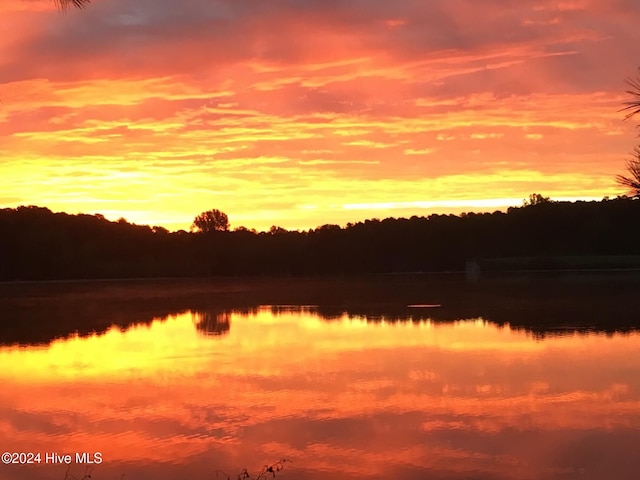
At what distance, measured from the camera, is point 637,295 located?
109 feet

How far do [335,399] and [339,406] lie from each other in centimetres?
53

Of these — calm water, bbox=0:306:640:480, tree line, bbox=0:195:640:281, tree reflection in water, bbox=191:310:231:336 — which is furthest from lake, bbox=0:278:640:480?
tree line, bbox=0:195:640:281

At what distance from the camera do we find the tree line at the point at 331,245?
3022 inches

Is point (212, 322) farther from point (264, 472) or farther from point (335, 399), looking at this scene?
point (264, 472)

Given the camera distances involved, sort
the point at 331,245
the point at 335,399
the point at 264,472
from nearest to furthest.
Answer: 1. the point at 264,472
2. the point at 335,399
3. the point at 331,245

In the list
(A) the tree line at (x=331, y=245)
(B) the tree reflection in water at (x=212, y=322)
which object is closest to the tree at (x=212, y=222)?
(A) the tree line at (x=331, y=245)

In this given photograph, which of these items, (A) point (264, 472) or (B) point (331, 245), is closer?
(A) point (264, 472)

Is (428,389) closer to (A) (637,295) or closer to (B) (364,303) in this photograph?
(B) (364,303)

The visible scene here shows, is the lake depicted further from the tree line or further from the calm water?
the tree line

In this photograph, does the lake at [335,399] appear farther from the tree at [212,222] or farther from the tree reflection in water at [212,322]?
the tree at [212,222]

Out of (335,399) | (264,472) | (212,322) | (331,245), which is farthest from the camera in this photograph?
(331,245)

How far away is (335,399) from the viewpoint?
12000mm

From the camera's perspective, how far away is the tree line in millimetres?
76750

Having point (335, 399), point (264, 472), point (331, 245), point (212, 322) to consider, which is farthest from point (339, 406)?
point (331, 245)
